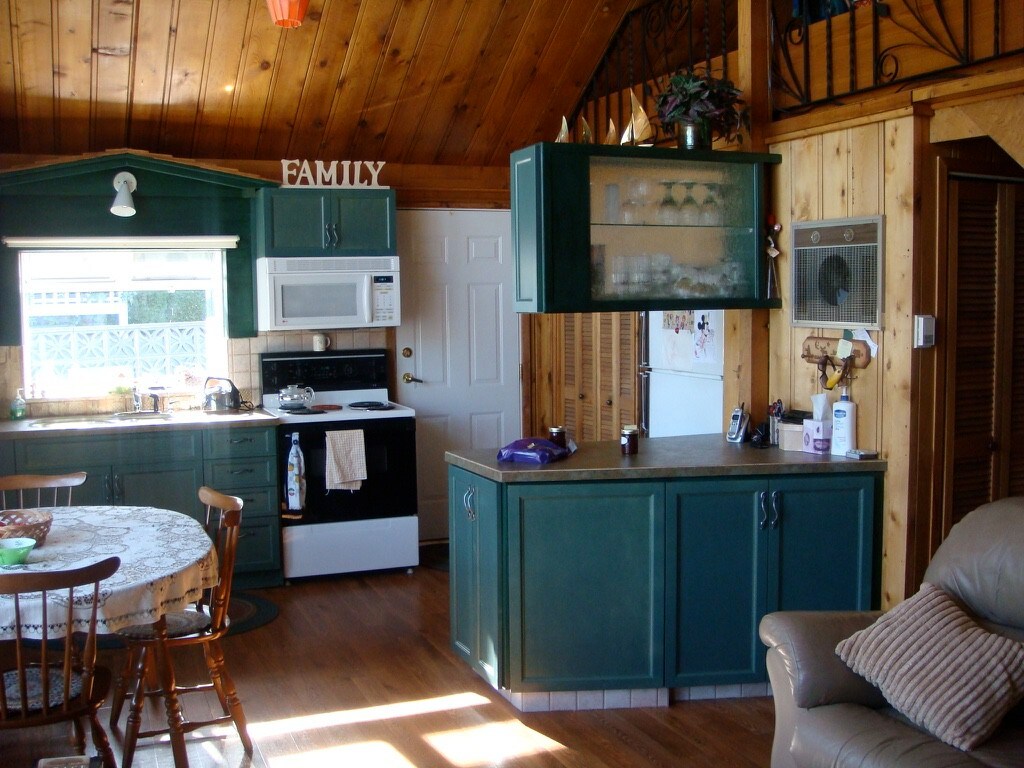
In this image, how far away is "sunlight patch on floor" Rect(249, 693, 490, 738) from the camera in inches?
154

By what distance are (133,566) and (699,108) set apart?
110 inches

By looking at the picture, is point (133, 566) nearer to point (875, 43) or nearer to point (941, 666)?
point (941, 666)

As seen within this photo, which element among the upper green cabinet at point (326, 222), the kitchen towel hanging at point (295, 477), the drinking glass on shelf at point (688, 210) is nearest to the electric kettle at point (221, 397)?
the kitchen towel hanging at point (295, 477)

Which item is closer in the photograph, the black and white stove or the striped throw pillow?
the striped throw pillow

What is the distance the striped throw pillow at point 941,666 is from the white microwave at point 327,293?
381 centimetres

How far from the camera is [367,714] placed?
4.03 meters

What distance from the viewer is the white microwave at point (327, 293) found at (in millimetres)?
5996

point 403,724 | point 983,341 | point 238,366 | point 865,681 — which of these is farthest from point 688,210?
point 238,366

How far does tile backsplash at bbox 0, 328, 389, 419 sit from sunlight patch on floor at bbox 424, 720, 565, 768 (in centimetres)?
303

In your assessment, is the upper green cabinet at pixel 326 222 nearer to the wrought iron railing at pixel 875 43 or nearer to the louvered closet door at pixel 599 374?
the louvered closet door at pixel 599 374

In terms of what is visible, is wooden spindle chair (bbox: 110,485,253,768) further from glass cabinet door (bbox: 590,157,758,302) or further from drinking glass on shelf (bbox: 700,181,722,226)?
drinking glass on shelf (bbox: 700,181,722,226)

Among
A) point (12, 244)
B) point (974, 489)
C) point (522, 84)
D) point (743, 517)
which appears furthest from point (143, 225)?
point (974, 489)

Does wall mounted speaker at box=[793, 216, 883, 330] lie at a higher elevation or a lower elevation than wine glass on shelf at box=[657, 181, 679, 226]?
lower

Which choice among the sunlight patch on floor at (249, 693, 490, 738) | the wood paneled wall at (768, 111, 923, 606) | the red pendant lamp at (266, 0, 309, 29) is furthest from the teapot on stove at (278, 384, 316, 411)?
the wood paneled wall at (768, 111, 923, 606)
